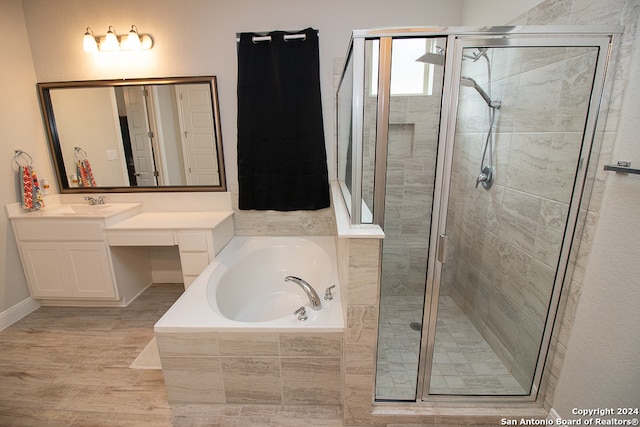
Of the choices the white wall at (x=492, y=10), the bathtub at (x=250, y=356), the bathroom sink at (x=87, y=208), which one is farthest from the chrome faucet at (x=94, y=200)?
the white wall at (x=492, y=10)

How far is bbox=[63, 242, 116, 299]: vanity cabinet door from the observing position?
Result: 2.23m

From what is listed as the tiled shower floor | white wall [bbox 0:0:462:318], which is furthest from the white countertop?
the tiled shower floor

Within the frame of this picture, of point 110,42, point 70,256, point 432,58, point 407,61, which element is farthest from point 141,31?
point 432,58

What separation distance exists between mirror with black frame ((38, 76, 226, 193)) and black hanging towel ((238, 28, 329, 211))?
0.94 feet

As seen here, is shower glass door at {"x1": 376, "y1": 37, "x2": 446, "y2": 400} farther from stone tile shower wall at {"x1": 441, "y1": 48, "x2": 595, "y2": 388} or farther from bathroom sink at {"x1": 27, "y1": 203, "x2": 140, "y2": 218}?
bathroom sink at {"x1": 27, "y1": 203, "x2": 140, "y2": 218}

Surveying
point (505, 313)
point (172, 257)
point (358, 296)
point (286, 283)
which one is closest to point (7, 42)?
point (172, 257)

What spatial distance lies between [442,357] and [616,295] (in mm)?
931

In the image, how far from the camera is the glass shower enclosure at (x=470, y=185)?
1117 mm

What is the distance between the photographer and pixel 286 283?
93.4 inches

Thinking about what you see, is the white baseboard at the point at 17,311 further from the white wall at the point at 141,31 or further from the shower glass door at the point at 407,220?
the shower glass door at the point at 407,220

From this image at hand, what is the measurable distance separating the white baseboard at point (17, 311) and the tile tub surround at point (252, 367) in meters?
1.77

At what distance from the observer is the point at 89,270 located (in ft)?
7.47

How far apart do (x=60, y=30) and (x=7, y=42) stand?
1.20 feet

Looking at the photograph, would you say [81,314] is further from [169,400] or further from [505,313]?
[505,313]
